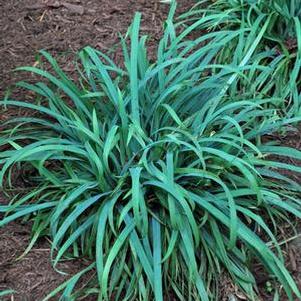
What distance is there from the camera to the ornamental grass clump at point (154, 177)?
9.85ft

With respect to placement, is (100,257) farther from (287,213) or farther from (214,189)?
(287,213)

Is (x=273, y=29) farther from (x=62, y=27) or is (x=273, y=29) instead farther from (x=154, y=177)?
(x=154, y=177)

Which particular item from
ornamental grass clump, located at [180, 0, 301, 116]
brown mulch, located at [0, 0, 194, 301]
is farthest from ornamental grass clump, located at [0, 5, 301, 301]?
brown mulch, located at [0, 0, 194, 301]

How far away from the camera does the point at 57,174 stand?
10.9 ft

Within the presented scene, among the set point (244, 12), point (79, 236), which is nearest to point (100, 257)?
point (79, 236)

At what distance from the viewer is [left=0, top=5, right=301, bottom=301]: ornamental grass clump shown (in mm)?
3002

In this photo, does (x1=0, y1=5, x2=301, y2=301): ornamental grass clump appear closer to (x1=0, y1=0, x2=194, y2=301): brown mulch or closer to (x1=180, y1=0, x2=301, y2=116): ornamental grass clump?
(x1=180, y1=0, x2=301, y2=116): ornamental grass clump

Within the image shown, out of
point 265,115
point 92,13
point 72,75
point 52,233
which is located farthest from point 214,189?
point 92,13

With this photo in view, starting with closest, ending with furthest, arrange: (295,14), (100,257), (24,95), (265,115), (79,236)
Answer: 1. (100,257)
2. (79,236)
3. (265,115)
4. (24,95)
5. (295,14)

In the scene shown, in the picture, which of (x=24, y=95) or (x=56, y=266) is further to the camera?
(x=24, y=95)

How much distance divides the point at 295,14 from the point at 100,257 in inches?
75.3

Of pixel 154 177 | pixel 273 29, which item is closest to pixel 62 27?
pixel 273 29

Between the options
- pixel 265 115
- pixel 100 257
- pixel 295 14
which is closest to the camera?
pixel 100 257

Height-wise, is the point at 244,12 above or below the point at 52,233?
above
